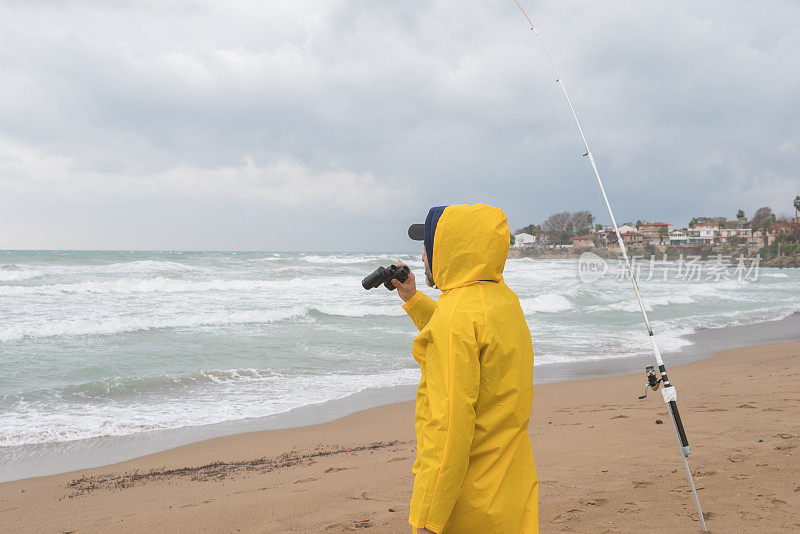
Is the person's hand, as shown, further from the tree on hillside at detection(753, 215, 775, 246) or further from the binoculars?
the tree on hillside at detection(753, 215, 775, 246)

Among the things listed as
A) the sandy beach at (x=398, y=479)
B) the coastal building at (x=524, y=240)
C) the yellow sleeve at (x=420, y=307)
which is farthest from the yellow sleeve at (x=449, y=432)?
the coastal building at (x=524, y=240)

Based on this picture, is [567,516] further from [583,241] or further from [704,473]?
[583,241]

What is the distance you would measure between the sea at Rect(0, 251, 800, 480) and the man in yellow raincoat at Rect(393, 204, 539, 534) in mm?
5876

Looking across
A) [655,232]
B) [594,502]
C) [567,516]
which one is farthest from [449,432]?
[655,232]

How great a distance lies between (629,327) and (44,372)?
1445 centimetres

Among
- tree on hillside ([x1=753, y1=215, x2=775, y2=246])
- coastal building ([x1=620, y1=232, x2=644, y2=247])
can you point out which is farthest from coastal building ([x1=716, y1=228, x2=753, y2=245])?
coastal building ([x1=620, y1=232, x2=644, y2=247])

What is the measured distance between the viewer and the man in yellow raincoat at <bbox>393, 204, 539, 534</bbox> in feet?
5.12

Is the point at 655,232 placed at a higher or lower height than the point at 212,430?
higher

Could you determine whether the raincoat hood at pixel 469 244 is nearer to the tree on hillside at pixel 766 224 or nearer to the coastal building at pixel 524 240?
the coastal building at pixel 524 240

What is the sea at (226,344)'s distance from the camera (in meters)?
7.47

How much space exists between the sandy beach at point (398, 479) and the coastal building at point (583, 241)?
70.2m

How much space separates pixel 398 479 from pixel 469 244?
10.7ft

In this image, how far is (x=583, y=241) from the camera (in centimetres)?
7731

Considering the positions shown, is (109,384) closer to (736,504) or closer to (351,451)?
(351,451)
